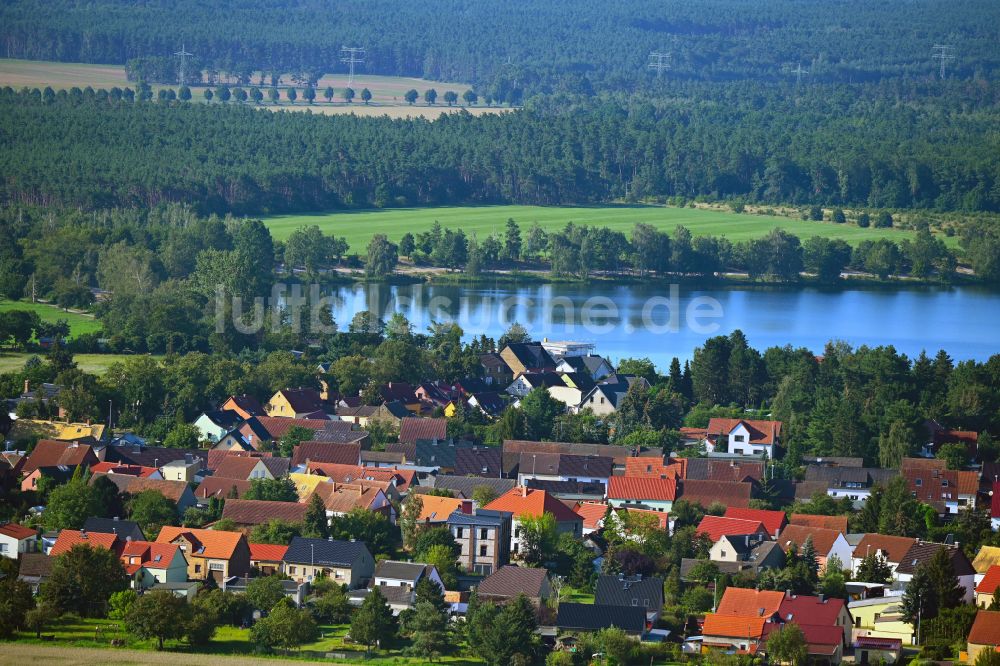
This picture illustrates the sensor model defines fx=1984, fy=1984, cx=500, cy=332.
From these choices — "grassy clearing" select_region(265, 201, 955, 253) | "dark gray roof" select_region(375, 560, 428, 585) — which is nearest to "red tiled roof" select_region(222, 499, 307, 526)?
"dark gray roof" select_region(375, 560, 428, 585)

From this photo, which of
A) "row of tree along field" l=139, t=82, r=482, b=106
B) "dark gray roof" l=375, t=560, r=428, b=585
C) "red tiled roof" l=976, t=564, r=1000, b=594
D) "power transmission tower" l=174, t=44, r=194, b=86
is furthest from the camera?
"power transmission tower" l=174, t=44, r=194, b=86

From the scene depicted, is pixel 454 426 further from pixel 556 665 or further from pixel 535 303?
pixel 535 303

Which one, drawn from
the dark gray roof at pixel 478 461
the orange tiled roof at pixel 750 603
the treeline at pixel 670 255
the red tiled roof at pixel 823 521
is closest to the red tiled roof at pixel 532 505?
the dark gray roof at pixel 478 461

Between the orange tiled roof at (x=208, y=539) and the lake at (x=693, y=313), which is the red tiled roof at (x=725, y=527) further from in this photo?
the lake at (x=693, y=313)

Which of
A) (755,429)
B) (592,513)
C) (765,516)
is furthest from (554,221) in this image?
(765,516)

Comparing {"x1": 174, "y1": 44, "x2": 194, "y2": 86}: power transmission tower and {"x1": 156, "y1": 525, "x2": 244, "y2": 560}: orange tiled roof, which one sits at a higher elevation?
{"x1": 174, "y1": 44, "x2": 194, "y2": 86}: power transmission tower

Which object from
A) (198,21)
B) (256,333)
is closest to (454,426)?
(256,333)

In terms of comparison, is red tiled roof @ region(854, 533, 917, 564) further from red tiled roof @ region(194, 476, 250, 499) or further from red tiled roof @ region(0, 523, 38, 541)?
red tiled roof @ region(0, 523, 38, 541)
